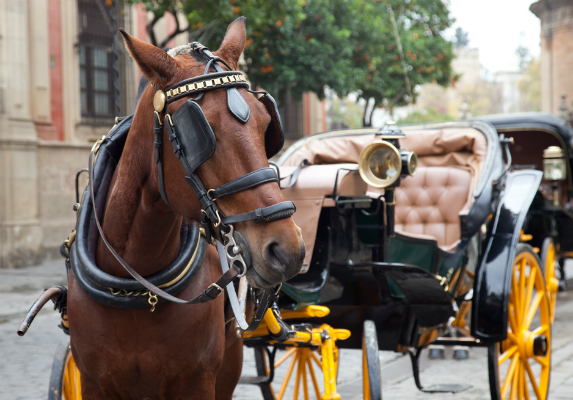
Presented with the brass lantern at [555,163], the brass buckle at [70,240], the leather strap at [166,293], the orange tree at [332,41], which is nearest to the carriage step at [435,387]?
the leather strap at [166,293]

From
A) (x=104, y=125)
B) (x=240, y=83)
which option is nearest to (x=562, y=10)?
(x=104, y=125)

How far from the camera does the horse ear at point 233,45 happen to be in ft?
6.73

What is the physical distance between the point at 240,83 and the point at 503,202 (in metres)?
2.88

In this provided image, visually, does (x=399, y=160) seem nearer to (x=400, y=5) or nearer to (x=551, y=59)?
(x=400, y=5)

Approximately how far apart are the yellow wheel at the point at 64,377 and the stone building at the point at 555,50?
23.7 meters

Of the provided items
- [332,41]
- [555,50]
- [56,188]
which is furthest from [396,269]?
[555,50]

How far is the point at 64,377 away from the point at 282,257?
1671mm

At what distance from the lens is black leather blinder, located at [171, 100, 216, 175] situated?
1.77m

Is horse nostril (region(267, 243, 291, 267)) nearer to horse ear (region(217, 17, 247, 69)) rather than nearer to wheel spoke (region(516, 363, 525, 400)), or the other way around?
horse ear (region(217, 17, 247, 69))

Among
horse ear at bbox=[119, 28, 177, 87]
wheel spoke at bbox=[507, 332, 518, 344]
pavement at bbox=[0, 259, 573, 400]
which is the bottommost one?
pavement at bbox=[0, 259, 573, 400]

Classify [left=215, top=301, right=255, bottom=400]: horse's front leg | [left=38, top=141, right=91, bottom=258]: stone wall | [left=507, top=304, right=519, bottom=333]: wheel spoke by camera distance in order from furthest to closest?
1. [left=38, top=141, right=91, bottom=258]: stone wall
2. [left=507, top=304, right=519, bottom=333]: wheel spoke
3. [left=215, top=301, right=255, bottom=400]: horse's front leg

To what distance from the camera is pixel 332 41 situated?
14.4 metres

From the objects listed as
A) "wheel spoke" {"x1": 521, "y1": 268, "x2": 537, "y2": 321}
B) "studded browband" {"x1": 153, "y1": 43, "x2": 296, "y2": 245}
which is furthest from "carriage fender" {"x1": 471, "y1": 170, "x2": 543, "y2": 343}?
"studded browband" {"x1": 153, "y1": 43, "x2": 296, "y2": 245}

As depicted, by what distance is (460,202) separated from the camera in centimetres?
497
